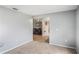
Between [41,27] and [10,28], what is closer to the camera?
[10,28]

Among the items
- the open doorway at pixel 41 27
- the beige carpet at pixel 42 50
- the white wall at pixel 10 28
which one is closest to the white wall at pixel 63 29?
the beige carpet at pixel 42 50

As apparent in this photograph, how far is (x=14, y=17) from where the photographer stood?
4176 millimetres

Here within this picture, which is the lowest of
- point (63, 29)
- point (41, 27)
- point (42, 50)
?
point (42, 50)

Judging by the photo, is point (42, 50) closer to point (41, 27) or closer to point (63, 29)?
point (63, 29)

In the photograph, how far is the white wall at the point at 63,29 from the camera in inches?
168

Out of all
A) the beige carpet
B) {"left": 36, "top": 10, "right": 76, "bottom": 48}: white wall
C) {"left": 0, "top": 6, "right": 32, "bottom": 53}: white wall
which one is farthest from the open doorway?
the beige carpet

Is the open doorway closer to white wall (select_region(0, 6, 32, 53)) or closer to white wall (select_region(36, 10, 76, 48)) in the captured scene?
white wall (select_region(36, 10, 76, 48))

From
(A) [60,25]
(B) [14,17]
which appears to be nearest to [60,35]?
(A) [60,25]

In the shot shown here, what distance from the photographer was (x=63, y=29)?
181 inches

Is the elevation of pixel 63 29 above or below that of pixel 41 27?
below

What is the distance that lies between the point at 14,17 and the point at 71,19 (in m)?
3.21

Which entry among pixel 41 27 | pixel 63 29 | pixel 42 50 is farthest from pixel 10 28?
pixel 41 27

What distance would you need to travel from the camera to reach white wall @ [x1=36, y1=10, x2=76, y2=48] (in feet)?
14.0
